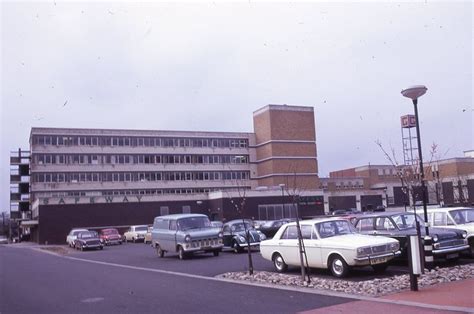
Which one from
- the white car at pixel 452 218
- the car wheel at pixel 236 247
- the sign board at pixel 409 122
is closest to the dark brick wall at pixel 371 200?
the sign board at pixel 409 122

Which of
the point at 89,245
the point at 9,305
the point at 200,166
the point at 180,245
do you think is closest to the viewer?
the point at 9,305

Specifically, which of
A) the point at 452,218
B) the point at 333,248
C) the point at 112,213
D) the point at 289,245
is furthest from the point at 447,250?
the point at 112,213

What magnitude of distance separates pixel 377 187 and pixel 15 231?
75.5 metres

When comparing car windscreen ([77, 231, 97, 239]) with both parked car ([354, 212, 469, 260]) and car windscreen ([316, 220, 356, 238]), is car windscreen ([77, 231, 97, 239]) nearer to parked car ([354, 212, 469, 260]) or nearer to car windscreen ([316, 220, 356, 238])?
parked car ([354, 212, 469, 260])

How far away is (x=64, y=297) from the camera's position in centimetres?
1259

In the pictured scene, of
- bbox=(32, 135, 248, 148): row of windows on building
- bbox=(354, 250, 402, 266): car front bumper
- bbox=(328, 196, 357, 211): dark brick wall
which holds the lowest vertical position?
bbox=(354, 250, 402, 266): car front bumper

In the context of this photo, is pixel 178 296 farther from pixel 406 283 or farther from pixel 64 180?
pixel 64 180

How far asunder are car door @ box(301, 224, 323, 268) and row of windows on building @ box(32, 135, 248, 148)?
66.5m

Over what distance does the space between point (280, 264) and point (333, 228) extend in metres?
2.12

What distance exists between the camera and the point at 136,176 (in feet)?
262

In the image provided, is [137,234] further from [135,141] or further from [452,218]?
[452,218]

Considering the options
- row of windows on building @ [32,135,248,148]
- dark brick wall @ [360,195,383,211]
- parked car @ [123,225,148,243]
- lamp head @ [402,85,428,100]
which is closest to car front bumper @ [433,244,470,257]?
lamp head @ [402,85,428,100]

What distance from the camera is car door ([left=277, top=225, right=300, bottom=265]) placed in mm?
15038

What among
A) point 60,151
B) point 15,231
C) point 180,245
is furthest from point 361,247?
point 15,231
